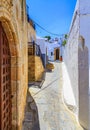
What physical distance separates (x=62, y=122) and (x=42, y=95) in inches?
87.0

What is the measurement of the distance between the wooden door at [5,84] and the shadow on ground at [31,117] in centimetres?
91

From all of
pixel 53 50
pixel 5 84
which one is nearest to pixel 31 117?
pixel 5 84

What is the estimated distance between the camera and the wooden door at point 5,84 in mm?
3336

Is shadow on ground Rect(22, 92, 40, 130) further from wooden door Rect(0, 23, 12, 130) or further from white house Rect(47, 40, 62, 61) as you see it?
white house Rect(47, 40, 62, 61)

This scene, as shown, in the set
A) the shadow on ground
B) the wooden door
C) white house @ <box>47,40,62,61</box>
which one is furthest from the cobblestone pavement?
white house @ <box>47,40,62,61</box>

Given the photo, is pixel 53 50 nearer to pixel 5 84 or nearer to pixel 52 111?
pixel 52 111

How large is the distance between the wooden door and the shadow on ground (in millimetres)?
913

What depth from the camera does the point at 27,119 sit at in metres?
5.18

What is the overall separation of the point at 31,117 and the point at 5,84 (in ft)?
6.55

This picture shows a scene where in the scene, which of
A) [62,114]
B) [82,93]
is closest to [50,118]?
[62,114]

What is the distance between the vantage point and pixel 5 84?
3.74m

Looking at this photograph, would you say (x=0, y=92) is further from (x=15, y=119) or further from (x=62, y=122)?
(x=62, y=122)

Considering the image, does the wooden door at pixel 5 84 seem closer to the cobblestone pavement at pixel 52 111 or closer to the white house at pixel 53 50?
the cobblestone pavement at pixel 52 111

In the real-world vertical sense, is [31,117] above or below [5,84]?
below
